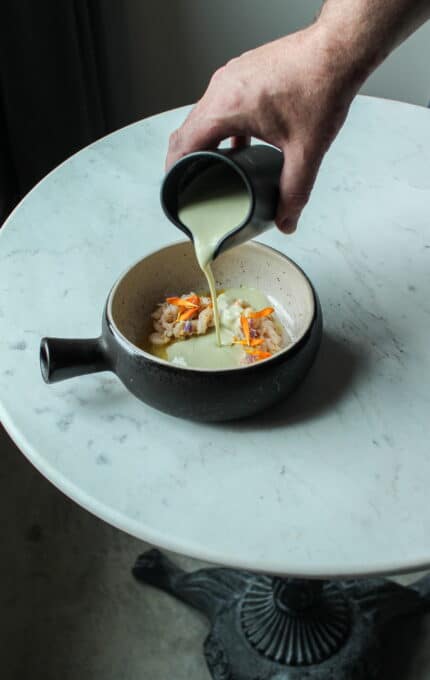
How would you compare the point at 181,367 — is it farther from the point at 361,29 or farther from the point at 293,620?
the point at 293,620

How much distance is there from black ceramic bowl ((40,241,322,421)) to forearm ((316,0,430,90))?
23 cm

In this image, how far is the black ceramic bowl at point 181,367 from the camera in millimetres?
761

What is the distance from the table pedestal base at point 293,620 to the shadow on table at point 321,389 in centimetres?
52

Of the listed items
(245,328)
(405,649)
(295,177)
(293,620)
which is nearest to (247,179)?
(295,177)

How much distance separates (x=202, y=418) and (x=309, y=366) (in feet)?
0.45

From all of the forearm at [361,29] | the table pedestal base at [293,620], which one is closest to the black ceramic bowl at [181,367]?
the forearm at [361,29]

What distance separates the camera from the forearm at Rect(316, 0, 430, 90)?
2.69 feet

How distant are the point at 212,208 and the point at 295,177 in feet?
0.35

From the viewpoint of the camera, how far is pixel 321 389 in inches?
33.6

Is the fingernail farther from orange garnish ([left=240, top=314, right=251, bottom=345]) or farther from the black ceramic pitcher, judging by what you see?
orange garnish ([left=240, top=314, right=251, bottom=345])

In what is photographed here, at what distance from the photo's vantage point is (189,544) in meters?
0.69

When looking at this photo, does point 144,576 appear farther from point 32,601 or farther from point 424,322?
point 424,322

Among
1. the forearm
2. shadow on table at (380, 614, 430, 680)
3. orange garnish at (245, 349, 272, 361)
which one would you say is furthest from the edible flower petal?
shadow on table at (380, 614, 430, 680)

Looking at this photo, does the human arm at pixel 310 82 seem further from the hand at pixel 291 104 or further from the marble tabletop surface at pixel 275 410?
the marble tabletop surface at pixel 275 410
